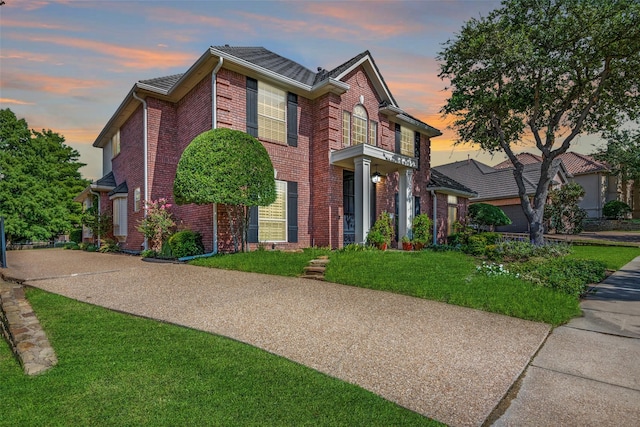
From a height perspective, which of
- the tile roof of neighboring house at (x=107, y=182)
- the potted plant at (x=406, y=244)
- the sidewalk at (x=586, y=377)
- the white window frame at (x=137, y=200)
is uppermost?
the tile roof of neighboring house at (x=107, y=182)

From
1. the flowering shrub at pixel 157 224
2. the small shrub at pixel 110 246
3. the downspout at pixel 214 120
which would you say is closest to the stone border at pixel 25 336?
the downspout at pixel 214 120

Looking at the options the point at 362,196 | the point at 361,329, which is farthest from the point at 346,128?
the point at 361,329

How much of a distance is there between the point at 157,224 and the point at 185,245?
6.32 feet

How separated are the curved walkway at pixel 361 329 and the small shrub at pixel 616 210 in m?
33.2

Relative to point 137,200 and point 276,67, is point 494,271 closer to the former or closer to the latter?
point 276,67

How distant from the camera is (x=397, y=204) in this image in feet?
50.5

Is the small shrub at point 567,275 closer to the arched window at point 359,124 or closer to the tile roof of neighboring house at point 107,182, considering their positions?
the arched window at point 359,124

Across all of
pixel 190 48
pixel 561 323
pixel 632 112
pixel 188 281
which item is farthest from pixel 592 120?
pixel 188 281

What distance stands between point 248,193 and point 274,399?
747cm

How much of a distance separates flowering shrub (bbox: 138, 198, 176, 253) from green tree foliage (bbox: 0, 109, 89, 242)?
14.8 m

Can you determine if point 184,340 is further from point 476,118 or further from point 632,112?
point 632,112

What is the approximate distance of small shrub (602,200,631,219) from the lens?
95.3 feet

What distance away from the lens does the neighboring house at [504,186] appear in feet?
81.6

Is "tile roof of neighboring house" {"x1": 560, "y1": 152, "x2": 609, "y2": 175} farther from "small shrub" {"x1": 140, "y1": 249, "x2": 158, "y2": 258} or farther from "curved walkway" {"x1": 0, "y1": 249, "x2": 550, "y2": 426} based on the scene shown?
"small shrub" {"x1": 140, "y1": 249, "x2": 158, "y2": 258}
